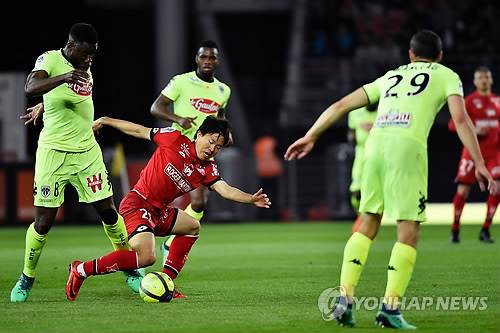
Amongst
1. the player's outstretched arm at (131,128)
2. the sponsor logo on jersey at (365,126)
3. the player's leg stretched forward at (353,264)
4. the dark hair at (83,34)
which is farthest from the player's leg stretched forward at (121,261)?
the sponsor logo on jersey at (365,126)

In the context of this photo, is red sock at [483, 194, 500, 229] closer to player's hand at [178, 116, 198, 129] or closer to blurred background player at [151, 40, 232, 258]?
blurred background player at [151, 40, 232, 258]

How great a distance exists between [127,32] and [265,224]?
11.2 metres

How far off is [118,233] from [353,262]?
2.78 meters

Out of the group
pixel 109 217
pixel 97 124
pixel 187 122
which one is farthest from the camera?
pixel 187 122

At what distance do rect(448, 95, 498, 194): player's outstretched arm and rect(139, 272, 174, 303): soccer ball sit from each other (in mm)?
2795

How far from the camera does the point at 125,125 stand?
8695 millimetres

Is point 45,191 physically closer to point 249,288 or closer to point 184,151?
point 184,151

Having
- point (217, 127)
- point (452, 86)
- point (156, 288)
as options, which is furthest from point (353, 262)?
point (156, 288)

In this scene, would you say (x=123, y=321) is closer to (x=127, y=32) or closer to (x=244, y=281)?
(x=244, y=281)

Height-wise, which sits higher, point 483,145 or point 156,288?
point 483,145

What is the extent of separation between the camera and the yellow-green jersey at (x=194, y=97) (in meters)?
11.5

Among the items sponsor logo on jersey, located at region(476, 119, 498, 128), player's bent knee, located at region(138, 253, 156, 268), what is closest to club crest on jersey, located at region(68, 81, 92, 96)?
player's bent knee, located at region(138, 253, 156, 268)

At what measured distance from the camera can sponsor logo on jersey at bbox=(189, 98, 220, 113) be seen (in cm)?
1147

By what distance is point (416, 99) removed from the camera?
22.5 ft
